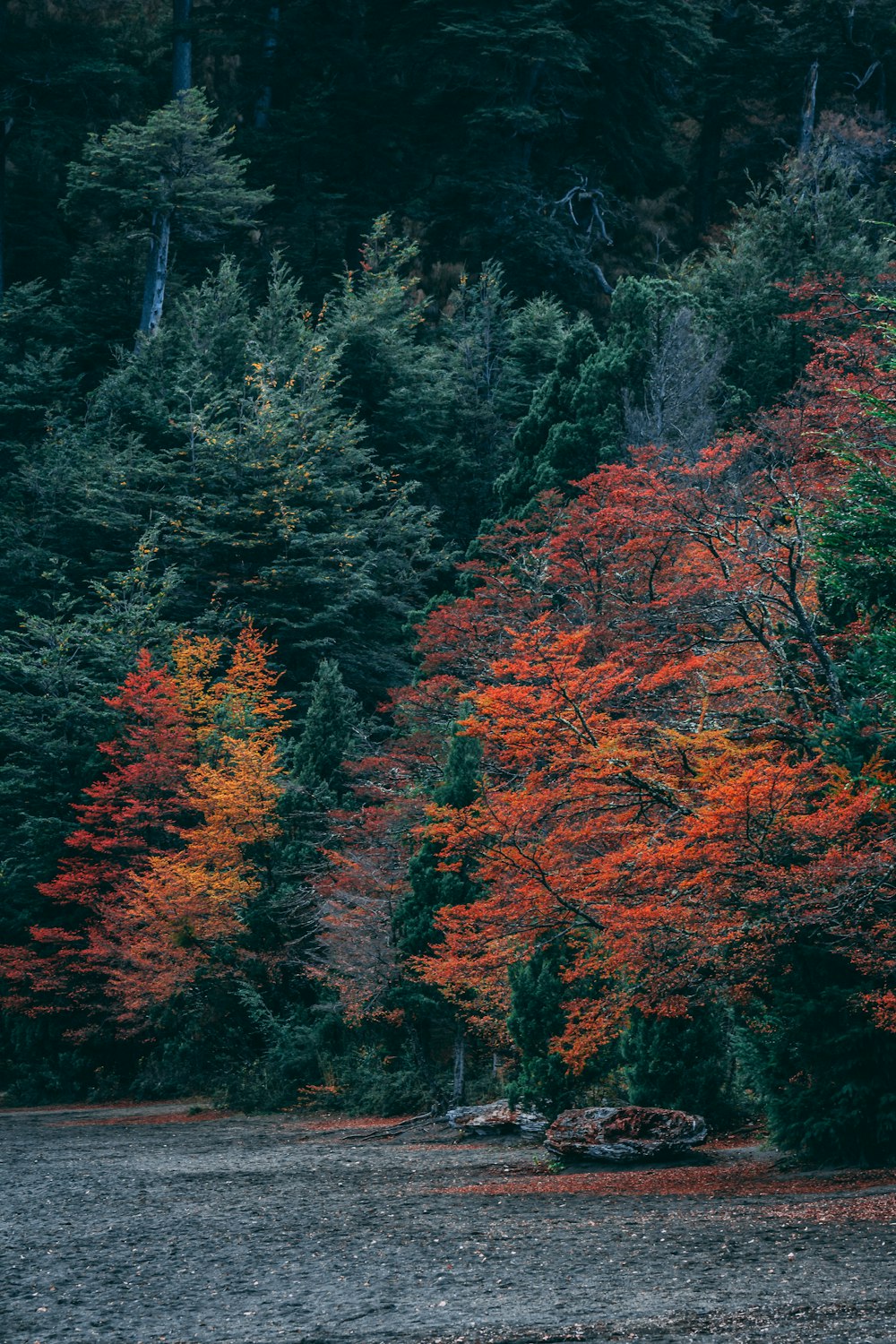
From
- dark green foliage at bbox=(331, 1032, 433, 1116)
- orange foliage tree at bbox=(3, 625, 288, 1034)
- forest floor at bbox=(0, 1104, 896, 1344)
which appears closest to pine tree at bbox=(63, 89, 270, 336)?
orange foliage tree at bbox=(3, 625, 288, 1034)

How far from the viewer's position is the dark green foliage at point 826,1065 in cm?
1391

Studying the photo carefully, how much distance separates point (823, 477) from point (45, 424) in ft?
89.5

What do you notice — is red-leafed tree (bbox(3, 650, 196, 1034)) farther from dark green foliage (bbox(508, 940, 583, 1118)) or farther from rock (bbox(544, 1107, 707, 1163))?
rock (bbox(544, 1107, 707, 1163))

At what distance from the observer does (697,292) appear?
37469 mm

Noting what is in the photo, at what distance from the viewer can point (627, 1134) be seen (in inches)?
648

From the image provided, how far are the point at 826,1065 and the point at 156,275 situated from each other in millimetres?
35751

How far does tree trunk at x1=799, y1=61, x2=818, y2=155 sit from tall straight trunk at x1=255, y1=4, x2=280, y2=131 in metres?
18.4

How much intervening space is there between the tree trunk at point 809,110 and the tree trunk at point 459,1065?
106ft

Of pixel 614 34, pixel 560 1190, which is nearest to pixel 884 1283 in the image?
pixel 560 1190

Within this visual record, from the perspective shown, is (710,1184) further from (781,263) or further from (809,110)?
(809,110)

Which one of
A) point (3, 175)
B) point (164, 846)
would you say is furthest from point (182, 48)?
point (164, 846)

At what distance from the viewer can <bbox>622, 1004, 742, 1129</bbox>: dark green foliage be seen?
17547 mm

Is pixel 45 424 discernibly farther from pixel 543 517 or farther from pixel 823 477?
pixel 823 477

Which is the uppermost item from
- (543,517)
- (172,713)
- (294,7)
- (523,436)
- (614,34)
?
(294,7)
